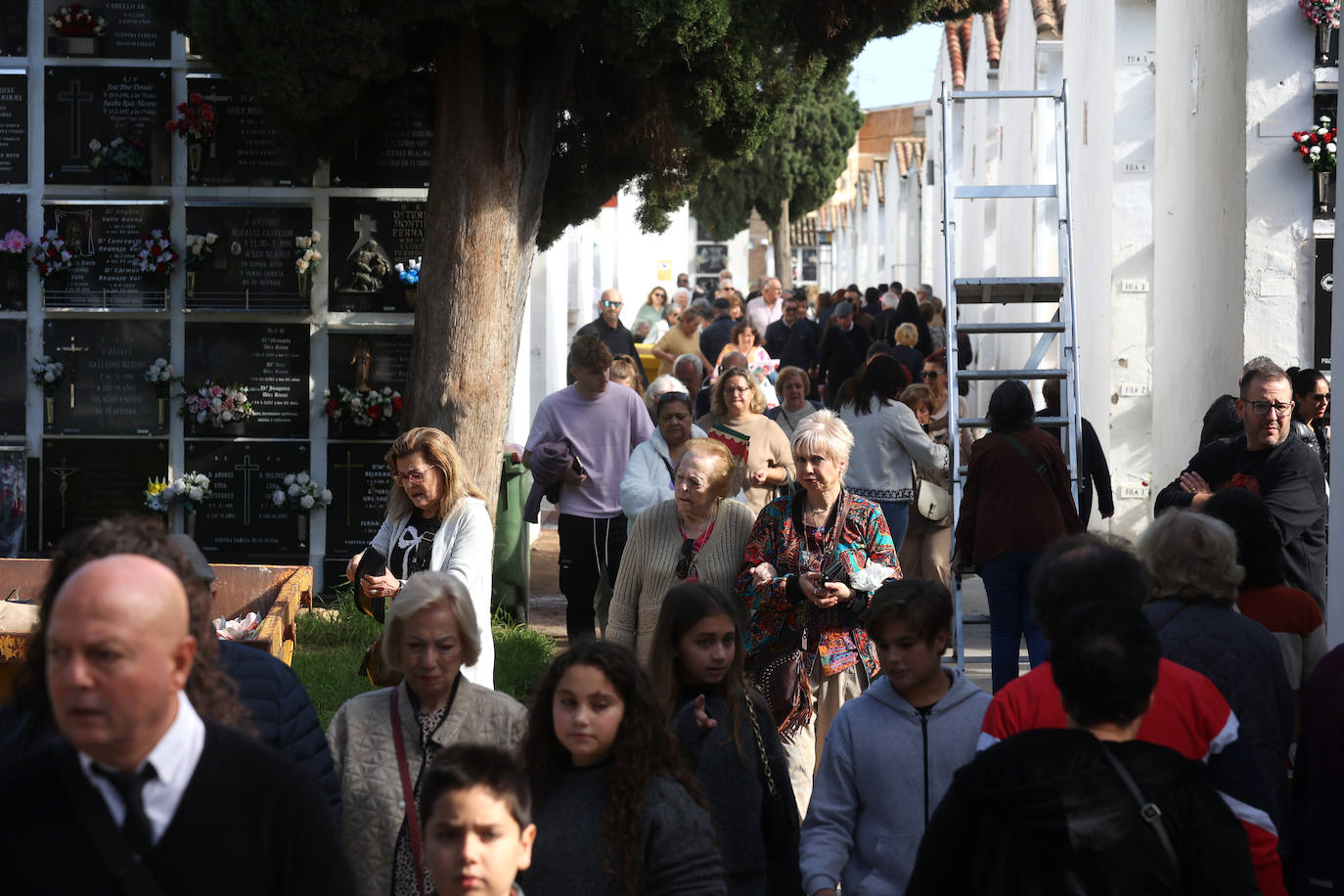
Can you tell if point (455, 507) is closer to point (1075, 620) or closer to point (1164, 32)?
point (1075, 620)

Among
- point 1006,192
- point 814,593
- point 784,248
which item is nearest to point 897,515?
point 1006,192

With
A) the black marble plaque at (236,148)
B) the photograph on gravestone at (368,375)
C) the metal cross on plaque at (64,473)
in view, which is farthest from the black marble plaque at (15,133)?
the photograph on gravestone at (368,375)

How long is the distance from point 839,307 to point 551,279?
5006mm

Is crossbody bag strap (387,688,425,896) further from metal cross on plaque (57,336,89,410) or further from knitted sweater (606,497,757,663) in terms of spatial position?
metal cross on plaque (57,336,89,410)

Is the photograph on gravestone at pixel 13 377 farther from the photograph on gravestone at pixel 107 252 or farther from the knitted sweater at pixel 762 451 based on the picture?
the knitted sweater at pixel 762 451

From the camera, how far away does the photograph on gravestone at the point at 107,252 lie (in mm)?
11328

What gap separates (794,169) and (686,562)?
4462 centimetres

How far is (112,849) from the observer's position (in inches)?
94.5

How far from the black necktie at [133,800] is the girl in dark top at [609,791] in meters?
1.54

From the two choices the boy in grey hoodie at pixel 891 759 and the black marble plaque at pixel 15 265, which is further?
the black marble plaque at pixel 15 265

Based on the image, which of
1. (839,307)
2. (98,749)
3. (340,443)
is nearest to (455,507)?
(98,749)

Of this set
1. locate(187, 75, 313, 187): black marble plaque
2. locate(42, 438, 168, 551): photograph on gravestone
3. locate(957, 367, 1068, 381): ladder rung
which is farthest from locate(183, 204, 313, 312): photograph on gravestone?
locate(957, 367, 1068, 381): ladder rung

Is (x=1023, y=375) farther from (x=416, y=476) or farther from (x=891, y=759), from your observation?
(x=891, y=759)

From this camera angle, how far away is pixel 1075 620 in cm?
331
